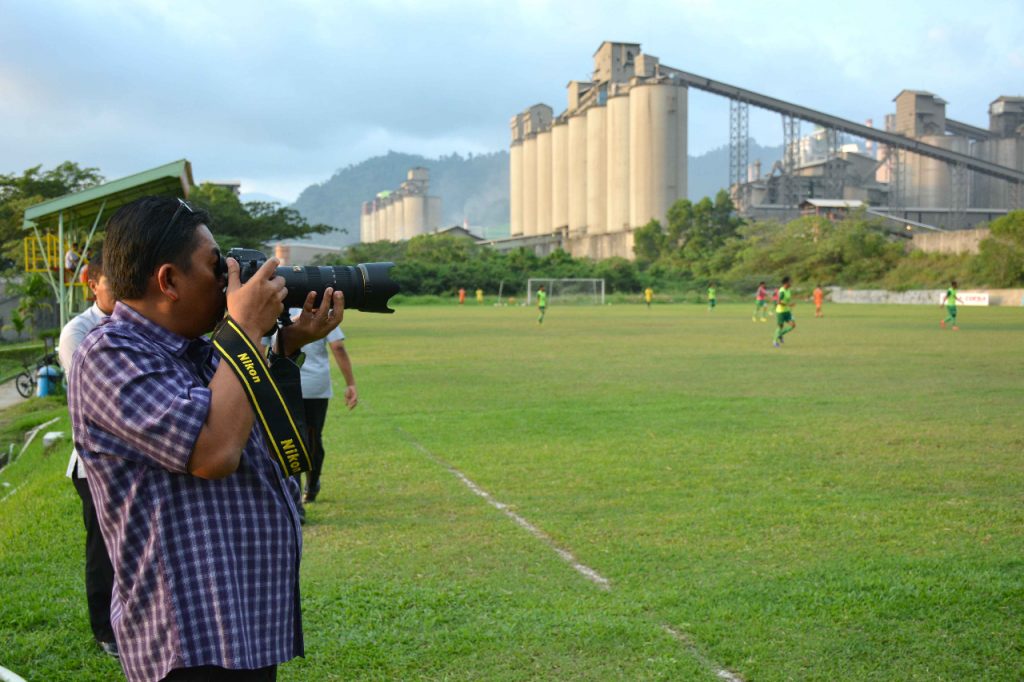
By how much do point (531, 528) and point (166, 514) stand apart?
14.1 feet

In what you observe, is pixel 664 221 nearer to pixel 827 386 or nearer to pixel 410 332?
pixel 410 332

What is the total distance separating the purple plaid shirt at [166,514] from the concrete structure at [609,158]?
81.9 m

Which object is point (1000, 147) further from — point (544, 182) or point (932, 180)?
point (544, 182)

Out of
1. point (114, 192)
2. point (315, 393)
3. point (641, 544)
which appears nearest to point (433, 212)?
point (114, 192)

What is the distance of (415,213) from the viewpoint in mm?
183125

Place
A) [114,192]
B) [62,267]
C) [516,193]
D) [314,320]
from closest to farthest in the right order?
1. [314,320]
2. [114,192]
3. [62,267]
4. [516,193]

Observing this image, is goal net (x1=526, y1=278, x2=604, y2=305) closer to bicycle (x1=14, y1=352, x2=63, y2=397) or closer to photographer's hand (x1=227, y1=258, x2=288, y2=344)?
bicycle (x1=14, y1=352, x2=63, y2=397)

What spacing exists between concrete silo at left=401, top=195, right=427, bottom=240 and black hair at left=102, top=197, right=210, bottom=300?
181738 mm

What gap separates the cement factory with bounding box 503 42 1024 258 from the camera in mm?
81750

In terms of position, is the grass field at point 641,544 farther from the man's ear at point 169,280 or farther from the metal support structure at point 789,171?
the metal support structure at point 789,171

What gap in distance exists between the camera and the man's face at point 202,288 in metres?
2.04

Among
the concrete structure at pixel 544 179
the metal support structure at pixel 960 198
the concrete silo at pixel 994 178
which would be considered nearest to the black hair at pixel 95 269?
the metal support structure at pixel 960 198

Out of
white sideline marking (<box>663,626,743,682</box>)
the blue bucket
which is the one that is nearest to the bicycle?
the blue bucket

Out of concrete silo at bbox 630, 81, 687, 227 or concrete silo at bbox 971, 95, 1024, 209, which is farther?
concrete silo at bbox 971, 95, 1024, 209
